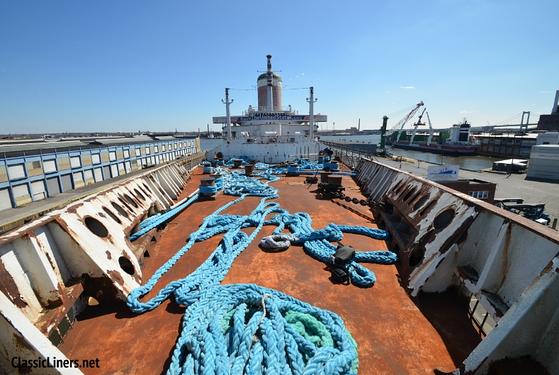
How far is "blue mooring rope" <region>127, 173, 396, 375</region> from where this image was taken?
258cm

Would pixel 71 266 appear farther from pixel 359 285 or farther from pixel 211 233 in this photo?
pixel 359 285

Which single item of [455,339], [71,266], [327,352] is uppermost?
[71,266]

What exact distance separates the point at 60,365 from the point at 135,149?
1643cm

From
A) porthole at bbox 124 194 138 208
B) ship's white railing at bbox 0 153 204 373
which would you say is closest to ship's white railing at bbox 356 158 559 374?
ship's white railing at bbox 0 153 204 373

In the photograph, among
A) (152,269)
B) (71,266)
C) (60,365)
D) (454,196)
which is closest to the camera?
(60,365)

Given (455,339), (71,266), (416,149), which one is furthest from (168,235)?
(416,149)

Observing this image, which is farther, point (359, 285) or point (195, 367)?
point (359, 285)

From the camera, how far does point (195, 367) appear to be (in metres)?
2.58

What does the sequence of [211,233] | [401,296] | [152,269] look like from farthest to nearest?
1. [211,233]
2. [152,269]
3. [401,296]

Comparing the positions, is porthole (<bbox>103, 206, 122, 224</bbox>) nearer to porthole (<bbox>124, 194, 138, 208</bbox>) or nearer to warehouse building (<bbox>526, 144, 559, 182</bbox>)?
porthole (<bbox>124, 194, 138, 208</bbox>)

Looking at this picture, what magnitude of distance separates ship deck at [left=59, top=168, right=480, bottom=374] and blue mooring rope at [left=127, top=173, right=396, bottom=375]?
19 cm

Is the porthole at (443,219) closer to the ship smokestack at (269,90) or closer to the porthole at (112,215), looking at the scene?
the porthole at (112,215)

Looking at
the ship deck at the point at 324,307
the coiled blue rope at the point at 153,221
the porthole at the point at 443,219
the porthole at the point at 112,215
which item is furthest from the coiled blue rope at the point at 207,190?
the porthole at the point at 443,219

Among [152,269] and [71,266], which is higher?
[71,266]
